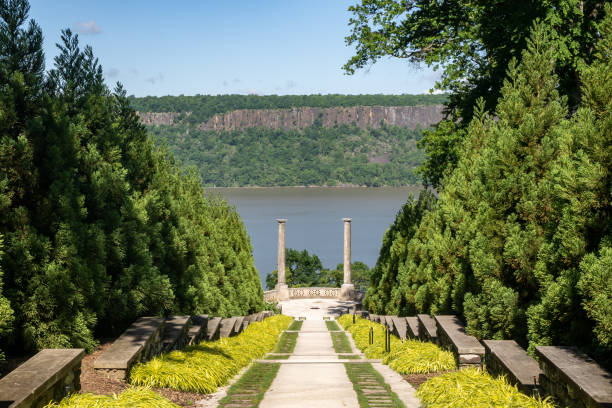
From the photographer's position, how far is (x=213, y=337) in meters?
12.9

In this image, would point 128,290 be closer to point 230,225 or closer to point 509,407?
point 509,407

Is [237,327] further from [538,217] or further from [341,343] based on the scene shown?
[538,217]

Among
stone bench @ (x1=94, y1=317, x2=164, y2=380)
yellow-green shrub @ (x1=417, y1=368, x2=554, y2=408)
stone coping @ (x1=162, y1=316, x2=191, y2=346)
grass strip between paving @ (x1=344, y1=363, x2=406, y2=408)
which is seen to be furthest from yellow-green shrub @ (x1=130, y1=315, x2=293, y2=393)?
yellow-green shrub @ (x1=417, y1=368, x2=554, y2=408)

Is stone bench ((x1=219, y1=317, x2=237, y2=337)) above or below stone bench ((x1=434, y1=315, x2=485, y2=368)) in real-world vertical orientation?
below

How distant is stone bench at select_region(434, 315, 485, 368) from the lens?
882 cm

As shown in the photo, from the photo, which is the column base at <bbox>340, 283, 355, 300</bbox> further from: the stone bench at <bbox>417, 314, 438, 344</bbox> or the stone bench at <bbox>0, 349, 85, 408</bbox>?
the stone bench at <bbox>0, 349, 85, 408</bbox>

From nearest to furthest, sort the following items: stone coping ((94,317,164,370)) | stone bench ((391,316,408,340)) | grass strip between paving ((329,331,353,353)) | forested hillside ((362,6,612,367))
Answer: forested hillside ((362,6,612,367)) → stone coping ((94,317,164,370)) → stone bench ((391,316,408,340)) → grass strip between paving ((329,331,353,353))

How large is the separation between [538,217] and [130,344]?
6.38 meters

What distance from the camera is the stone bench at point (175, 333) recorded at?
31.8 ft

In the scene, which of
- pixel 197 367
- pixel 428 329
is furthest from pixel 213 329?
pixel 428 329

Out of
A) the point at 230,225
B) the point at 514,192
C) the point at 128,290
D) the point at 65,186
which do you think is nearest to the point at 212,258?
the point at 230,225

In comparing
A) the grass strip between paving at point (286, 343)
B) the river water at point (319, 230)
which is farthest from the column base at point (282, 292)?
the river water at point (319, 230)

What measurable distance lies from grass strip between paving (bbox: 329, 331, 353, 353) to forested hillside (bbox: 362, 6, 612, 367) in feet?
8.55

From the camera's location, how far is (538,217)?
909 cm
